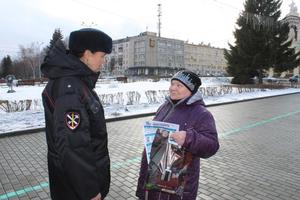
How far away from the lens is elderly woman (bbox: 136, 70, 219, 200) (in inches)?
87.1

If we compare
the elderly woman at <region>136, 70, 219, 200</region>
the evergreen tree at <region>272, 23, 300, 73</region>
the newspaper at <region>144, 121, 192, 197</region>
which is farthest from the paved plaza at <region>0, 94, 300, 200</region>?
the evergreen tree at <region>272, 23, 300, 73</region>

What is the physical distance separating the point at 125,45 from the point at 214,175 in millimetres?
113579

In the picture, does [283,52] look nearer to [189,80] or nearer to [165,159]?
[189,80]

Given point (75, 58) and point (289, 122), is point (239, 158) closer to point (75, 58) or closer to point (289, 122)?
→ point (75, 58)

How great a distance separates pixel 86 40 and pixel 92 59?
0.14 m

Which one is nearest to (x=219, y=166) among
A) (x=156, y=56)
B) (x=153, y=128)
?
(x=153, y=128)

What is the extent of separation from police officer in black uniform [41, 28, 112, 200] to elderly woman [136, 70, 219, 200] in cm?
57

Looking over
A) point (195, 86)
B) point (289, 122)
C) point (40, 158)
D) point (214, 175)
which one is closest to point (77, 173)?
point (195, 86)

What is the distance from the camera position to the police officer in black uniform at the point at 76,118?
169 centimetres

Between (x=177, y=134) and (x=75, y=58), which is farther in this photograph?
(x=177, y=134)

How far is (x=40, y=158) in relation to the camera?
550cm

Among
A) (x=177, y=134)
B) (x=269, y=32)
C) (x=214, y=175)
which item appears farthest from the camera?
(x=269, y=32)

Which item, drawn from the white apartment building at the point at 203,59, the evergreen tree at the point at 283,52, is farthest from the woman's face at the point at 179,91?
the white apartment building at the point at 203,59

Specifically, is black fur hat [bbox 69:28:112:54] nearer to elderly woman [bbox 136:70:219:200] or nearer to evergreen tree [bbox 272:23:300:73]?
elderly woman [bbox 136:70:219:200]
